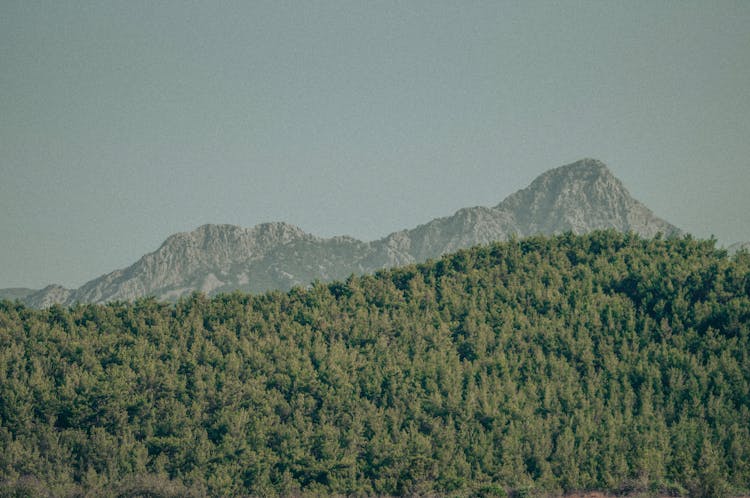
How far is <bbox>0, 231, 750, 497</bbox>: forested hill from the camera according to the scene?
57.8 metres

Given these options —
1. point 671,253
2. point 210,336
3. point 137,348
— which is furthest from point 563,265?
point 137,348

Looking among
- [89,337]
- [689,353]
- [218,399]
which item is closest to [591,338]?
[689,353]

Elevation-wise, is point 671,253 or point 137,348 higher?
point 671,253

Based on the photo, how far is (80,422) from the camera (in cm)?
6256

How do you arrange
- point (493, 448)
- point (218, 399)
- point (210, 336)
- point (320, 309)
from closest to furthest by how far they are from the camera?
point (493, 448) < point (218, 399) < point (210, 336) < point (320, 309)

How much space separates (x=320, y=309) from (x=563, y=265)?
1284 inches

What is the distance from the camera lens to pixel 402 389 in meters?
68.1

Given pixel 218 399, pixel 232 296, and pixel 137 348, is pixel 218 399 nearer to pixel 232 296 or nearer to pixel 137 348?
pixel 137 348

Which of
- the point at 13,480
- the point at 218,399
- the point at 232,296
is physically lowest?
the point at 13,480

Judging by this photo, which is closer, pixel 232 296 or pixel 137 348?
pixel 137 348

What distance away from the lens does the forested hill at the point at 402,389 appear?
57.8 meters

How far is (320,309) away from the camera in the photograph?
86188 mm

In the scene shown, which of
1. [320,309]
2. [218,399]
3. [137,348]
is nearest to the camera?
[218,399]

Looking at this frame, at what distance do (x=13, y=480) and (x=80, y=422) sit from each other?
760cm
